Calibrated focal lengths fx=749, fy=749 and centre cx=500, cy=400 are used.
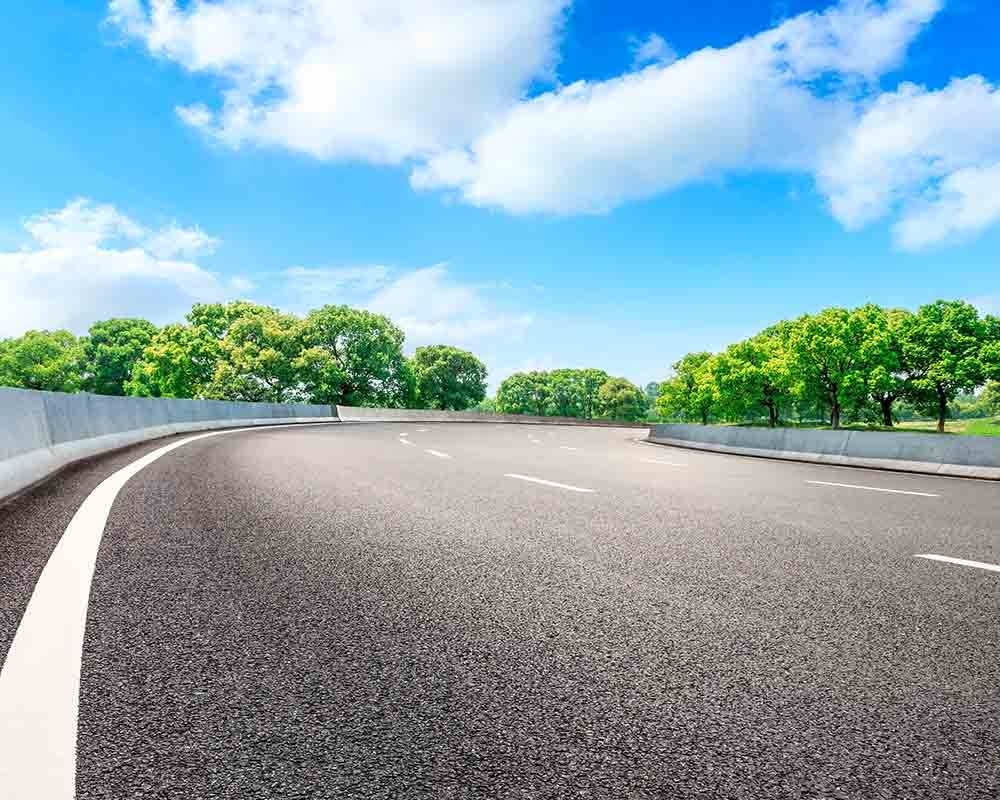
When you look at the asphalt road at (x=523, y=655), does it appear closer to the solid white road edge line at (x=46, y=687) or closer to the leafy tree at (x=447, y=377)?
the solid white road edge line at (x=46, y=687)

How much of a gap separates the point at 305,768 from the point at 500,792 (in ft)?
1.83

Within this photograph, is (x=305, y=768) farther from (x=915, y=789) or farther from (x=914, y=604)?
(x=914, y=604)

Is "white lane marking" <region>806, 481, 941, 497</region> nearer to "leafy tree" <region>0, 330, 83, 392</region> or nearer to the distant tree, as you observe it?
"leafy tree" <region>0, 330, 83, 392</region>

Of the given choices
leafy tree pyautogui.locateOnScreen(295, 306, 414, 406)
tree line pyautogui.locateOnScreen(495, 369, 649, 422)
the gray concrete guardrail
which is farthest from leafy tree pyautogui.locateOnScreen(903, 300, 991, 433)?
tree line pyautogui.locateOnScreen(495, 369, 649, 422)

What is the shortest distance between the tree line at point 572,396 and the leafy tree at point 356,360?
228ft

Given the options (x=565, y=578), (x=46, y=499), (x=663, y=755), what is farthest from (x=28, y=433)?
(x=663, y=755)

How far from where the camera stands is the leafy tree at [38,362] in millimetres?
93750

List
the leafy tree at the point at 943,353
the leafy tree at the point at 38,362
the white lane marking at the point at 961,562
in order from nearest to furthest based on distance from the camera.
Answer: the white lane marking at the point at 961,562, the leafy tree at the point at 943,353, the leafy tree at the point at 38,362

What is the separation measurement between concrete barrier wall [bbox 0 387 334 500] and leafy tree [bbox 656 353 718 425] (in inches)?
3226

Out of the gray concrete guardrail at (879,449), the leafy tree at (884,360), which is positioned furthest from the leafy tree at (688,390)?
the gray concrete guardrail at (879,449)

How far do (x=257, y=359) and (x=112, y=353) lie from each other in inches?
1741

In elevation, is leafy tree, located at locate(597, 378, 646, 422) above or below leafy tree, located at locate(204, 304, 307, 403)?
below

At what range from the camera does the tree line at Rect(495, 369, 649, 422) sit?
15488cm

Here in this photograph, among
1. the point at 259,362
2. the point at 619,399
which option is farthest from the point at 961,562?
the point at 619,399
